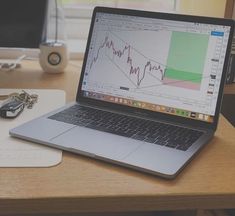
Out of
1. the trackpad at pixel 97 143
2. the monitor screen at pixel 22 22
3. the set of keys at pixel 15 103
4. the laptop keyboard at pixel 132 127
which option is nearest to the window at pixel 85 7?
the monitor screen at pixel 22 22

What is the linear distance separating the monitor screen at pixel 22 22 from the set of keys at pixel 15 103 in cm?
28

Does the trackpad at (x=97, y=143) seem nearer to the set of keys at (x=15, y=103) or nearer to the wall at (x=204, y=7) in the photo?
the set of keys at (x=15, y=103)

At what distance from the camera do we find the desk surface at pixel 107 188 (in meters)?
0.68

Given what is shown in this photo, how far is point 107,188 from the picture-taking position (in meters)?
0.71

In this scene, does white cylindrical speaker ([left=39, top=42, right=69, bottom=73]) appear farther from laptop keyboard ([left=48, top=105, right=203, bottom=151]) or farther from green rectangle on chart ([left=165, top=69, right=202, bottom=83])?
green rectangle on chart ([left=165, top=69, right=202, bottom=83])

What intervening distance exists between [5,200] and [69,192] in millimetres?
106

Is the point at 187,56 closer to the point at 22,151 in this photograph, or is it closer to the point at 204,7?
the point at 22,151

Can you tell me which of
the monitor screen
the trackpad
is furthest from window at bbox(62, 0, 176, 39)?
the trackpad

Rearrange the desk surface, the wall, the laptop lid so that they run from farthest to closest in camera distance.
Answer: the wall
the laptop lid
the desk surface

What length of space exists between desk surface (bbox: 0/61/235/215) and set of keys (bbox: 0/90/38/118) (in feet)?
0.80

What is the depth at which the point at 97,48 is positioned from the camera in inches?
41.6

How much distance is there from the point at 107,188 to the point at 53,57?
75 cm

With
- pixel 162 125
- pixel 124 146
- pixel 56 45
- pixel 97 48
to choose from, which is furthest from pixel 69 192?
pixel 56 45

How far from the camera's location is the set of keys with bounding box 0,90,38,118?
976mm
